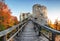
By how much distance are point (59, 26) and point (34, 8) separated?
1957 cm

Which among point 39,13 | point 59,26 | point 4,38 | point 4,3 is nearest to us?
point 4,38

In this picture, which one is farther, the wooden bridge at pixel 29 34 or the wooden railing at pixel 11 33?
the wooden bridge at pixel 29 34

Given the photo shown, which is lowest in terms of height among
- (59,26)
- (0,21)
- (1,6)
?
(59,26)

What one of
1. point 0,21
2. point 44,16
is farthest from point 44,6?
point 0,21

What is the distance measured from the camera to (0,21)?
3791 centimetres

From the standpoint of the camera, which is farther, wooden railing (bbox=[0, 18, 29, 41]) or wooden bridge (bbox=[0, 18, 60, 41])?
wooden bridge (bbox=[0, 18, 60, 41])

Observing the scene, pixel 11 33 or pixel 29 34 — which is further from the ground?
pixel 11 33

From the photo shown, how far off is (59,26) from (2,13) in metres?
36.7

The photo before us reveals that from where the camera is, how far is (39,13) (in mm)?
79938

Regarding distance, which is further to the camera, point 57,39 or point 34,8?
point 34,8

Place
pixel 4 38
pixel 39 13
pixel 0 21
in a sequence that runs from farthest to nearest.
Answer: pixel 39 13
pixel 0 21
pixel 4 38

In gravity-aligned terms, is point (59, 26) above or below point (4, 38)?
below

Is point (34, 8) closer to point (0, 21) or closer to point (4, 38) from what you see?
point (0, 21)

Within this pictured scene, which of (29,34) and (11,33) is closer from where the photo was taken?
(11,33)
